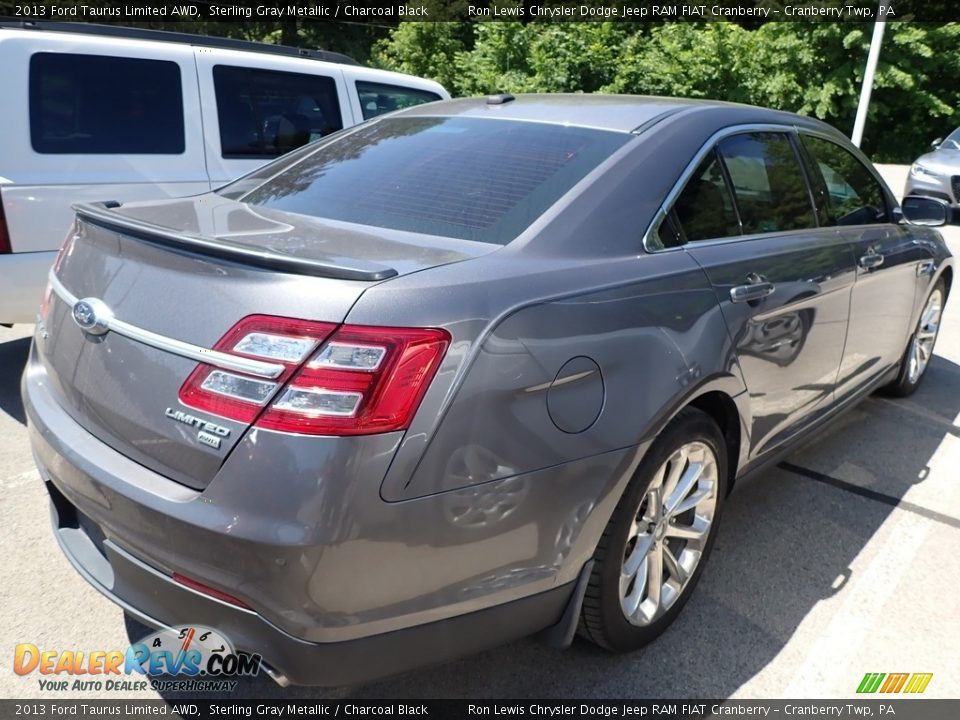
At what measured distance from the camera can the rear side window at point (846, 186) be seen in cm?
342

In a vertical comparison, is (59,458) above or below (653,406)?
below

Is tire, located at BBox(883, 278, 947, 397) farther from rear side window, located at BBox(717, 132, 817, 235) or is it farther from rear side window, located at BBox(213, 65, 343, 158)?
rear side window, located at BBox(213, 65, 343, 158)

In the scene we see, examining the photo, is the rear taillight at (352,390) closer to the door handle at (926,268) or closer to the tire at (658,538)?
the tire at (658,538)

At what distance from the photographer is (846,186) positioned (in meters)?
3.67

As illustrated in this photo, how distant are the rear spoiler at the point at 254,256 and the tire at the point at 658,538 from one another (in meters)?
0.94

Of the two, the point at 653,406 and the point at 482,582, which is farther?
the point at 653,406

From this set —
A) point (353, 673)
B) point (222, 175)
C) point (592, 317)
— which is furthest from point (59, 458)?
point (222, 175)

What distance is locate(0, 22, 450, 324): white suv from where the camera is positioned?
4000mm

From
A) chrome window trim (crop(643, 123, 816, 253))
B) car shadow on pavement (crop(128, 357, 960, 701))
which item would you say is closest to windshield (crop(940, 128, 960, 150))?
car shadow on pavement (crop(128, 357, 960, 701))

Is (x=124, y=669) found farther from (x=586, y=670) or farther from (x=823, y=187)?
(x=823, y=187)

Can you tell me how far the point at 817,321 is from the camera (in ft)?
9.84

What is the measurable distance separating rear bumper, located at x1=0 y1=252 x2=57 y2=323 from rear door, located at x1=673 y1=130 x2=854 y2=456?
10.7 ft

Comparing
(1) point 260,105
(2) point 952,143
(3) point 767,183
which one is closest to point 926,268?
(3) point 767,183

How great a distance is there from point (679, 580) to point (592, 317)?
1.06 m
